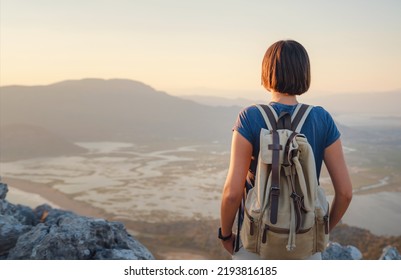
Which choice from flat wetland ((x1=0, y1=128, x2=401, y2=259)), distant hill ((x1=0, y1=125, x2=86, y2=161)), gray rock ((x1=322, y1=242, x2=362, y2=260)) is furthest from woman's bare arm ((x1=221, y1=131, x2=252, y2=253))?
distant hill ((x1=0, y1=125, x2=86, y2=161))

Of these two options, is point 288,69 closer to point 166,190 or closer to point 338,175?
point 338,175

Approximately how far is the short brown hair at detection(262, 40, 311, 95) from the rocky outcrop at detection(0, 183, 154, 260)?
9.66 feet

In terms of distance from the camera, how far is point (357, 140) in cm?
9981

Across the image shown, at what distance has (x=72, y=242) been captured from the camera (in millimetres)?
4023

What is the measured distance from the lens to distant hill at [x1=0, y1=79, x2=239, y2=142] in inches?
5256

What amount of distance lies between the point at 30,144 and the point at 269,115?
108888 mm

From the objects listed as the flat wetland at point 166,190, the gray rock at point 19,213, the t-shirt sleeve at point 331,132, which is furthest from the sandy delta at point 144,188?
the t-shirt sleeve at point 331,132

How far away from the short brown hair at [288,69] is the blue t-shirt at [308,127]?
0.36 ft

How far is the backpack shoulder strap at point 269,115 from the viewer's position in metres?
1.97

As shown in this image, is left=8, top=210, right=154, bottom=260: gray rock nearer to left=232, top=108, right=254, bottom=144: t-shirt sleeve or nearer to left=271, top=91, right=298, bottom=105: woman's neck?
left=232, top=108, right=254, bottom=144: t-shirt sleeve

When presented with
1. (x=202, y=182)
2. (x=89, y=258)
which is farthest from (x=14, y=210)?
(x=202, y=182)

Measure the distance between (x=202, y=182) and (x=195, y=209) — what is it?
1908cm

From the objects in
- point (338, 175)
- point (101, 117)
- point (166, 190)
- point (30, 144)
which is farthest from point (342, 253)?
point (101, 117)
